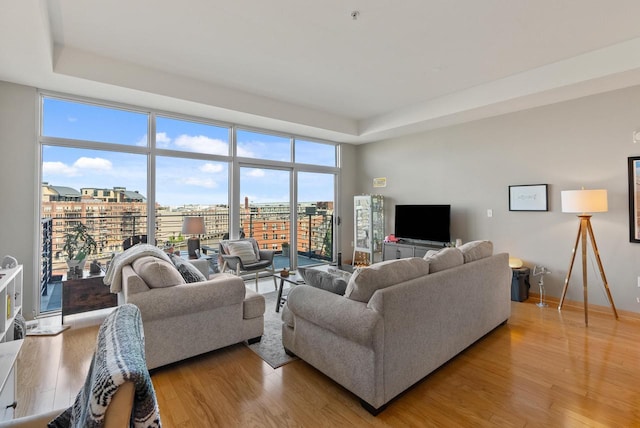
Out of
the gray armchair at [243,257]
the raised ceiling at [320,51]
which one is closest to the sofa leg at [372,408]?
the gray armchair at [243,257]

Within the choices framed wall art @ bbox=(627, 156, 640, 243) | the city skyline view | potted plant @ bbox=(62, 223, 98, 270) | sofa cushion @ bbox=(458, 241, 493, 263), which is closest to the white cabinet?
the city skyline view

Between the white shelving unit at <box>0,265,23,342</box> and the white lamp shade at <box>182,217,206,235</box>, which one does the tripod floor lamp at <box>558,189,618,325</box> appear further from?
the white shelving unit at <box>0,265,23,342</box>

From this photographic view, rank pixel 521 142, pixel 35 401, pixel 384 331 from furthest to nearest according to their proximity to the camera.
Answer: pixel 521 142, pixel 35 401, pixel 384 331

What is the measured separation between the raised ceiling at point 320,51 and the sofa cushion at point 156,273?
196cm

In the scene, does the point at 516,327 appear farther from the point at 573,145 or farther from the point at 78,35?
the point at 78,35

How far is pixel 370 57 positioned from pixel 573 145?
2.84m

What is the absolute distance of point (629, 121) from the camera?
3.57 meters

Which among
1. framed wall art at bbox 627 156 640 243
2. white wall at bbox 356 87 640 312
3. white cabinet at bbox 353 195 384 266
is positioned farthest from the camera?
white cabinet at bbox 353 195 384 266

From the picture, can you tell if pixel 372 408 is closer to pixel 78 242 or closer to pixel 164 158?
pixel 78 242

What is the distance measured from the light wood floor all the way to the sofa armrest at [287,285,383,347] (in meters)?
0.47

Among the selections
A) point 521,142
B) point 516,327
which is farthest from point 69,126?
point 521,142

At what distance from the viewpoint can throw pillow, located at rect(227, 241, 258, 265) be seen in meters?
4.51

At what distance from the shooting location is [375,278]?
2.08 metres

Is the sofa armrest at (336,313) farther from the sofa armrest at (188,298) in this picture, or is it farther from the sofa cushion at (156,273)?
the sofa cushion at (156,273)
